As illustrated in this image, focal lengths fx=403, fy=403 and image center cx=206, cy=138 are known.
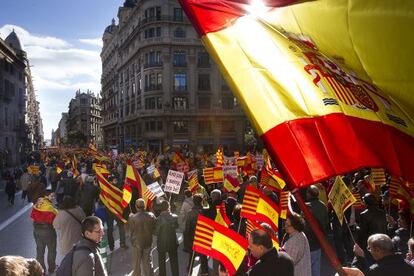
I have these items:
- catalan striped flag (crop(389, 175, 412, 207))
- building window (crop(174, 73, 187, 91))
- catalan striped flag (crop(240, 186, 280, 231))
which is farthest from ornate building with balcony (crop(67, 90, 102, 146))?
catalan striped flag (crop(240, 186, 280, 231))

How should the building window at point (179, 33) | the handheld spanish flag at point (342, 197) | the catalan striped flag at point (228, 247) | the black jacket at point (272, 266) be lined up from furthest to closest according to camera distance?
the building window at point (179, 33) < the handheld spanish flag at point (342, 197) < the catalan striped flag at point (228, 247) < the black jacket at point (272, 266)

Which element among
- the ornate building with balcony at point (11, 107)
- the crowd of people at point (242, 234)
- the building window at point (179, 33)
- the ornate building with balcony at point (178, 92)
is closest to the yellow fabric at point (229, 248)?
the crowd of people at point (242, 234)

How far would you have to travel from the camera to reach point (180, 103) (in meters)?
55.2

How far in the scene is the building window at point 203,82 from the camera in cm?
5575

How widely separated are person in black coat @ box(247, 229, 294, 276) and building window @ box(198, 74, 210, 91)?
52.1m

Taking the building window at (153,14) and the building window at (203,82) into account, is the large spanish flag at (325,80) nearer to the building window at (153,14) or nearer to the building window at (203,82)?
the building window at (203,82)

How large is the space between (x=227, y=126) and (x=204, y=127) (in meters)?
3.21

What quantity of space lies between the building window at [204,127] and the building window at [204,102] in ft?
7.26

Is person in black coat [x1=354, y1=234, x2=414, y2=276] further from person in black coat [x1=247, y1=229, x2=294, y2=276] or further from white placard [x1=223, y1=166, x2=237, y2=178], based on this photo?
white placard [x1=223, y1=166, x2=237, y2=178]

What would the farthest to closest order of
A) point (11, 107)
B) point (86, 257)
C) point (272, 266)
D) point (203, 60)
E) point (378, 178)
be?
point (203, 60)
point (11, 107)
point (378, 178)
point (86, 257)
point (272, 266)

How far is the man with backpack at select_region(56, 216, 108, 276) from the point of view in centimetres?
425

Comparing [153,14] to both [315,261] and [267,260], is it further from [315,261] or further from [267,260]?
[267,260]

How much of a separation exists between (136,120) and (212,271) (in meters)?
53.0

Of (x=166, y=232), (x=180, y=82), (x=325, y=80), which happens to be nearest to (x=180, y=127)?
(x=180, y=82)
